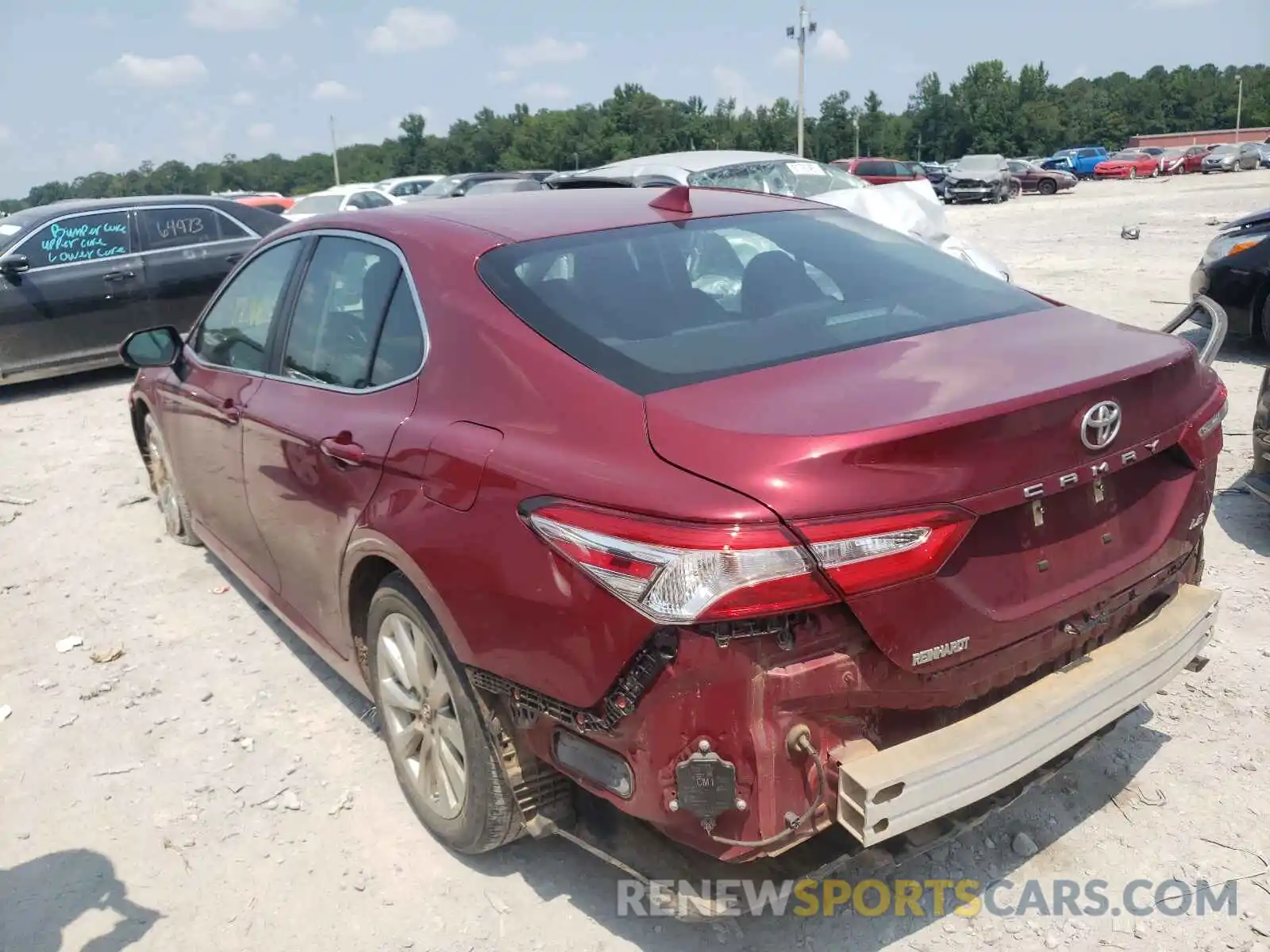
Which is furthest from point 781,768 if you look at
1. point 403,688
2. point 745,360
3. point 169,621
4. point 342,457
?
point 169,621

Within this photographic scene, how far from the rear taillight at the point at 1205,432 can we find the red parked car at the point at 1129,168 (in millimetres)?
53125

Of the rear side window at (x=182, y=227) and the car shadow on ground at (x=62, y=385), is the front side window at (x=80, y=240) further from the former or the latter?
the car shadow on ground at (x=62, y=385)

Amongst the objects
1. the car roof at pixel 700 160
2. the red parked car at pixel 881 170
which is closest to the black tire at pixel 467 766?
the car roof at pixel 700 160

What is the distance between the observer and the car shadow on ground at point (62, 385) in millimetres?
9594

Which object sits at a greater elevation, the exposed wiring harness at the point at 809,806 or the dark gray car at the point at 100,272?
the dark gray car at the point at 100,272

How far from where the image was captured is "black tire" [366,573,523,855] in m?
2.50

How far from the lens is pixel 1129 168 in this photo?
162 ft

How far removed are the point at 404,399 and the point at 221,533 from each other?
1.97 m

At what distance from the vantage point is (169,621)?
4.59 metres

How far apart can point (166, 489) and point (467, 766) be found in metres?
3.56

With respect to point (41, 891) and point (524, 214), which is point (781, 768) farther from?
point (41, 891)

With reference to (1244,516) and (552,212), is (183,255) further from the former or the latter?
(1244,516)

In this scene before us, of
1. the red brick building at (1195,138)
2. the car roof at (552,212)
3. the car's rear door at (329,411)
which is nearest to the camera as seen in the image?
the car's rear door at (329,411)

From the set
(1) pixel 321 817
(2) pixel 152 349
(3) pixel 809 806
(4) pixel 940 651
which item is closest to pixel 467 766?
(1) pixel 321 817
